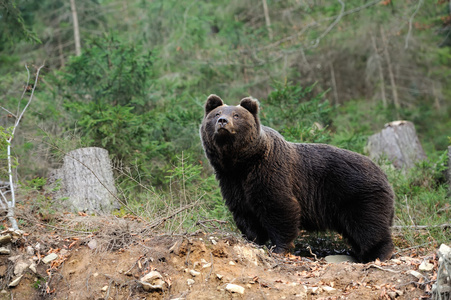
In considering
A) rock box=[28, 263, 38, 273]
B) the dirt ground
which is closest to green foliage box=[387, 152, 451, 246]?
the dirt ground

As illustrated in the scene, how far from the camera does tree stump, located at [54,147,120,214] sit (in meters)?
7.29

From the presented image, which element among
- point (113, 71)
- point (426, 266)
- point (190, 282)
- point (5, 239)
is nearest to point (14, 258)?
point (5, 239)

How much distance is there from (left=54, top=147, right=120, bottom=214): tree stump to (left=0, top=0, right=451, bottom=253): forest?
10.9 inches

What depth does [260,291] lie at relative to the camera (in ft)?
13.1

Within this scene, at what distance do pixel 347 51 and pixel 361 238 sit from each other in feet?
55.9

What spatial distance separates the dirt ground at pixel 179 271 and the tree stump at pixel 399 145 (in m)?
6.84

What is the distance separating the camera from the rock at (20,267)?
430 centimetres

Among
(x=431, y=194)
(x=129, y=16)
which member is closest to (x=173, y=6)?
(x=129, y=16)

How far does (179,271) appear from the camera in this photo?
4301 millimetres

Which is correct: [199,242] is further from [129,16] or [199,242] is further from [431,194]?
[129,16]

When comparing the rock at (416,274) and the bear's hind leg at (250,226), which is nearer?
the rock at (416,274)

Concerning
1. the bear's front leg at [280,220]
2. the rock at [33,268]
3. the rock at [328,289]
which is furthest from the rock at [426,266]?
the rock at [33,268]

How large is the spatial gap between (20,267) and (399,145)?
9906 mm

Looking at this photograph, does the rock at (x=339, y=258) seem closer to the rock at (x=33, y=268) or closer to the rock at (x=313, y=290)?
the rock at (x=313, y=290)
